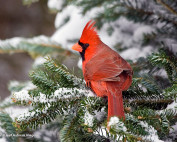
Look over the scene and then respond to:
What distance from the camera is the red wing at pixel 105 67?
149 centimetres

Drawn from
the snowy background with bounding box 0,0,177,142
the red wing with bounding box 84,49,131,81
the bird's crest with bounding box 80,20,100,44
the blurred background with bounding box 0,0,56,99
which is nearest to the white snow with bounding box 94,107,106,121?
the red wing with bounding box 84,49,131,81

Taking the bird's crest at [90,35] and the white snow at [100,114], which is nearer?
the white snow at [100,114]

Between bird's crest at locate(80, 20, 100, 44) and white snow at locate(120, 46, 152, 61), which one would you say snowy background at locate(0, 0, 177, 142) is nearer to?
white snow at locate(120, 46, 152, 61)

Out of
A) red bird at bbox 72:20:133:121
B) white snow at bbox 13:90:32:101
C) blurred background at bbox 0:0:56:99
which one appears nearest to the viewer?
white snow at bbox 13:90:32:101

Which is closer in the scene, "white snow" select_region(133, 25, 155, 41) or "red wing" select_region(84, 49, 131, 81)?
"red wing" select_region(84, 49, 131, 81)

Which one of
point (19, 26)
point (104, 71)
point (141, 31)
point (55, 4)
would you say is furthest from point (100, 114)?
point (19, 26)

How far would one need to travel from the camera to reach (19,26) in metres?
6.46

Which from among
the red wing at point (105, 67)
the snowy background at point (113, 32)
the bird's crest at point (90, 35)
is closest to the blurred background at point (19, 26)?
the snowy background at point (113, 32)

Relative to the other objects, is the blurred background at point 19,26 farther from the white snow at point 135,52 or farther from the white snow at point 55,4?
the white snow at point 135,52

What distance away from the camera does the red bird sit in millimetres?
1305

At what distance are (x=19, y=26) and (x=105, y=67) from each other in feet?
17.5

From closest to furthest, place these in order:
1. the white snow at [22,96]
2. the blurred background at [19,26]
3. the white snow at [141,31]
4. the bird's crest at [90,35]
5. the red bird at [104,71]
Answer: the white snow at [22,96], the red bird at [104,71], the bird's crest at [90,35], the white snow at [141,31], the blurred background at [19,26]

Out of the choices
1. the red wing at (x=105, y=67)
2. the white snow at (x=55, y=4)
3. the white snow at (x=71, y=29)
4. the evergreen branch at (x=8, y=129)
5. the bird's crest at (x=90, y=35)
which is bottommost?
the evergreen branch at (x=8, y=129)

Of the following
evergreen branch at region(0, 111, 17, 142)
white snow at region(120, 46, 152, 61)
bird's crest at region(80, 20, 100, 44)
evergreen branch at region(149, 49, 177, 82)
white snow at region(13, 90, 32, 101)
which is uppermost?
white snow at region(120, 46, 152, 61)
